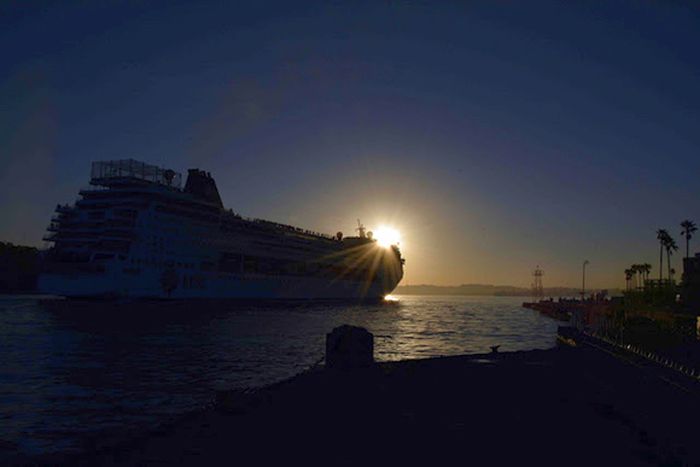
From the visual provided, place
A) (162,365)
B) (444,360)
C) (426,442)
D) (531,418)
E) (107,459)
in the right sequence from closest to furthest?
(107,459)
(426,442)
(531,418)
(444,360)
(162,365)

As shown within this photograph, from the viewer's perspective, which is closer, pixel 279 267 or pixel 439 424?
pixel 439 424

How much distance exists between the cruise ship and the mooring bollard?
89789 millimetres

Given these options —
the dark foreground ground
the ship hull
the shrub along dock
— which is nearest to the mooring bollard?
the shrub along dock

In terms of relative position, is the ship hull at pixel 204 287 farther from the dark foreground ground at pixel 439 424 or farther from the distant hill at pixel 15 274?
the distant hill at pixel 15 274

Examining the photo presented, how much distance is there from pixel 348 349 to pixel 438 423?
30.8 feet

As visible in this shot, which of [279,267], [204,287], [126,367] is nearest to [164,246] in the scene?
[204,287]

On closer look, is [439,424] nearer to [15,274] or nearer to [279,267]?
[279,267]

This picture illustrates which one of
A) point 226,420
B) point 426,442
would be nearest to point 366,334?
point 226,420

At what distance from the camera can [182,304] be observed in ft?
399

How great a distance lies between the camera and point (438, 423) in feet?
42.6

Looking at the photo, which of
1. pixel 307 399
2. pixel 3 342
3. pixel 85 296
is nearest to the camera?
pixel 307 399

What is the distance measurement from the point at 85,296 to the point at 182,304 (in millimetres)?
23315

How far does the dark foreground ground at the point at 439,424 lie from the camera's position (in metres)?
10.3

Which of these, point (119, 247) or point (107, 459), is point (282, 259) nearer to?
point (119, 247)
